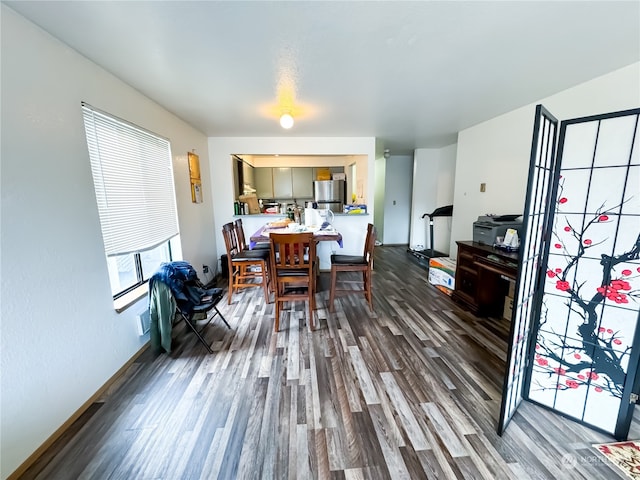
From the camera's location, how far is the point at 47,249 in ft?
4.65

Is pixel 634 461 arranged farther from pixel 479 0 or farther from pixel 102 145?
pixel 102 145

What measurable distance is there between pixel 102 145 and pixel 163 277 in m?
1.12

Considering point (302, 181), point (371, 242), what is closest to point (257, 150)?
point (302, 181)

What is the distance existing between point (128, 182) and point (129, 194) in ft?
0.34

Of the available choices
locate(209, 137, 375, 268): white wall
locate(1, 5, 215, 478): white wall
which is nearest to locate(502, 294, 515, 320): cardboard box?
locate(209, 137, 375, 268): white wall

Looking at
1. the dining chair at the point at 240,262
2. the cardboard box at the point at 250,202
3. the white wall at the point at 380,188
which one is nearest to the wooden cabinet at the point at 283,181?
the white wall at the point at 380,188

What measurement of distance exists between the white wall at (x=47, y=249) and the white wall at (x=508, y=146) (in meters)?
4.05

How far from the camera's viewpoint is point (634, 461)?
125 cm

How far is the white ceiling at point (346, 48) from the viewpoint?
1290 millimetres

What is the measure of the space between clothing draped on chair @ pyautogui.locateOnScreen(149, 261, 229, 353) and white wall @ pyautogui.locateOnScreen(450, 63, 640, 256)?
12.0 ft

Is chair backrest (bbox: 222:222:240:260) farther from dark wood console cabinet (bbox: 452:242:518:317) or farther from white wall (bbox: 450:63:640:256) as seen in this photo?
white wall (bbox: 450:63:640:256)

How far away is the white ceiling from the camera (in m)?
1.29

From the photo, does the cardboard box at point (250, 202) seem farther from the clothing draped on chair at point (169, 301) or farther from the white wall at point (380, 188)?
the white wall at point (380, 188)

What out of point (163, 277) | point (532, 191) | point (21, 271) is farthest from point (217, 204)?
point (532, 191)
